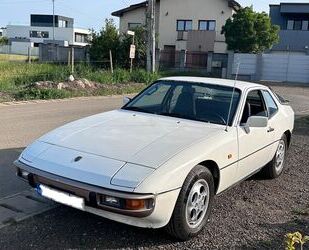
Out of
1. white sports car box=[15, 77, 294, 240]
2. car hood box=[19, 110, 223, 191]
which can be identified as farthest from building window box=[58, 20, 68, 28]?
car hood box=[19, 110, 223, 191]

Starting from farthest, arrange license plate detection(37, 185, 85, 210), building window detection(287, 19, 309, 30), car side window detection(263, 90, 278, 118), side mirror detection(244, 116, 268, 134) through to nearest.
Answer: building window detection(287, 19, 309, 30), car side window detection(263, 90, 278, 118), side mirror detection(244, 116, 268, 134), license plate detection(37, 185, 85, 210)

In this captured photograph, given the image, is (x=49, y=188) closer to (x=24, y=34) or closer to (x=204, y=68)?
(x=204, y=68)

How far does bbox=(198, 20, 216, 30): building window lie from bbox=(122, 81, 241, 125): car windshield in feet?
124

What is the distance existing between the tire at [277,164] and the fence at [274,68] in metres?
28.3

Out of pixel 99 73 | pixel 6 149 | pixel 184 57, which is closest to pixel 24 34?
pixel 184 57

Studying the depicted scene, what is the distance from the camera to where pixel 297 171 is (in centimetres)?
657

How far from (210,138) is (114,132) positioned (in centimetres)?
96

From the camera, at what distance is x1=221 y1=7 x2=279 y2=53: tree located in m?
35.5

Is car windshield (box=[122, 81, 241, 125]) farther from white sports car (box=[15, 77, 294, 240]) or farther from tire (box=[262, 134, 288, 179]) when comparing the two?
tire (box=[262, 134, 288, 179])

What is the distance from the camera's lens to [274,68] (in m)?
34.2

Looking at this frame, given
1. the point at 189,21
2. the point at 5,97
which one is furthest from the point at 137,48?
the point at 189,21

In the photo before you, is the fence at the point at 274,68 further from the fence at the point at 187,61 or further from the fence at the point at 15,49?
the fence at the point at 15,49

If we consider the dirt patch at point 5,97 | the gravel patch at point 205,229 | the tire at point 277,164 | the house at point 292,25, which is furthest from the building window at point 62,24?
the gravel patch at point 205,229

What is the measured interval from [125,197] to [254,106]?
2.76 meters
